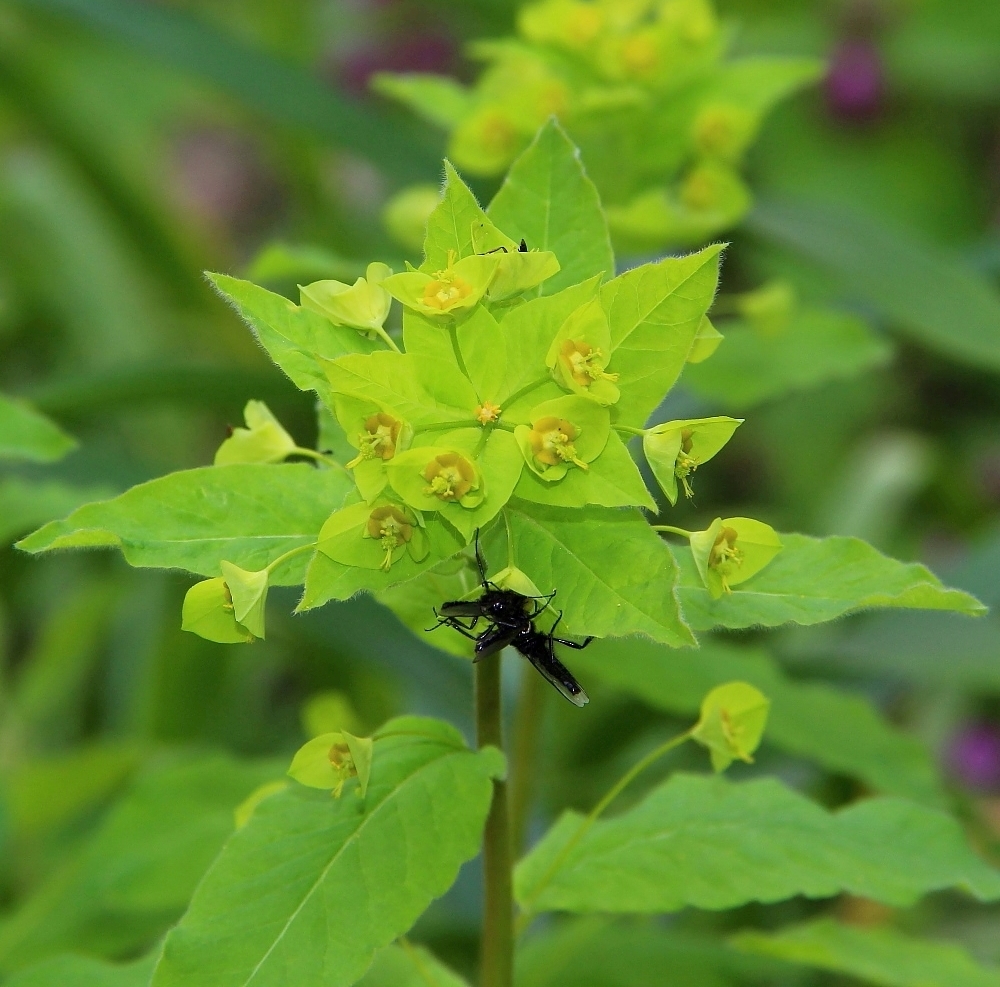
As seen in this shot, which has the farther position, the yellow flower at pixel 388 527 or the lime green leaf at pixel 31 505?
the lime green leaf at pixel 31 505

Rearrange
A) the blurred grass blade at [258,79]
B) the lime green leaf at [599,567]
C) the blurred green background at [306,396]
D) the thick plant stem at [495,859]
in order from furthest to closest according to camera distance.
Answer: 1. the blurred grass blade at [258,79]
2. the blurred green background at [306,396]
3. the thick plant stem at [495,859]
4. the lime green leaf at [599,567]

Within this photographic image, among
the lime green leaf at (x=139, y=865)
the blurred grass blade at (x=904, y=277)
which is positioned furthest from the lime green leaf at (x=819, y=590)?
the blurred grass blade at (x=904, y=277)

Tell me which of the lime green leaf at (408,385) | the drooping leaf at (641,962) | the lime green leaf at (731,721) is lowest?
the drooping leaf at (641,962)

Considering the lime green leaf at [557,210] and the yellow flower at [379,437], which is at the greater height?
the lime green leaf at [557,210]

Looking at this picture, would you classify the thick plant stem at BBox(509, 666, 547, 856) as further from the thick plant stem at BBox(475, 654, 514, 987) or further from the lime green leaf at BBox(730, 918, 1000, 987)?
the thick plant stem at BBox(475, 654, 514, 987)

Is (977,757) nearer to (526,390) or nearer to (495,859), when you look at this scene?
(495,859)

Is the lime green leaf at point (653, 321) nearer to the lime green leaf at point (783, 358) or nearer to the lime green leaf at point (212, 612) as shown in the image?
the lime green leaf at point (212, 612)

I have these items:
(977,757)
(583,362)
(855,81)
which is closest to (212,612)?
(583,362)
